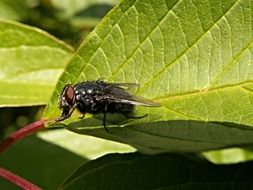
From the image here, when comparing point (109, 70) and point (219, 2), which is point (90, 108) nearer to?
point (109, 70)

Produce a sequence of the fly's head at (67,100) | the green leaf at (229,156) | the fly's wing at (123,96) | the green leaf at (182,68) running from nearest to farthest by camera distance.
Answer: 1. the green leaf at (182,68)
2. the fly's wing at (123,96)
3. the fly's head at (67,100)
4. the green leaf at (229,156)

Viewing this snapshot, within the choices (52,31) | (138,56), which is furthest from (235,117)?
(52,31)

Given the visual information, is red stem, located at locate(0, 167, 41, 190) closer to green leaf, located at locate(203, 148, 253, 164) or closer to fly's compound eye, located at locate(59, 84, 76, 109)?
fly's compound eye, located at locate(59, 84, 76, 109)

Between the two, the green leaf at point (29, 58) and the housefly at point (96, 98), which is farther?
the green leaf at point (29, 58)

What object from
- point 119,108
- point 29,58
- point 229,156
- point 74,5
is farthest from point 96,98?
point 74,5

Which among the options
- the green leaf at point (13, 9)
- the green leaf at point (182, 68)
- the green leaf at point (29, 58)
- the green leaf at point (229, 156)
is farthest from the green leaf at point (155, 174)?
the green leaf at point (13, 9)

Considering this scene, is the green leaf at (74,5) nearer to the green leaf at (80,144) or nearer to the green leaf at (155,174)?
the green leaf at (80,144)

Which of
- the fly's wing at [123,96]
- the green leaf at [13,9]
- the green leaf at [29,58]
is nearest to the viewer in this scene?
the fly's wing at [123,96]
